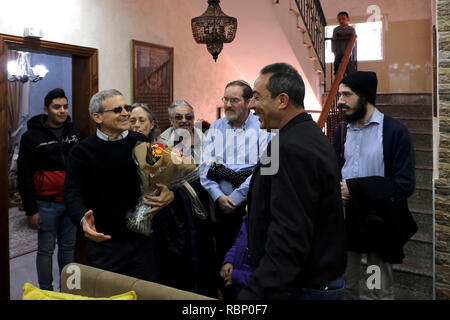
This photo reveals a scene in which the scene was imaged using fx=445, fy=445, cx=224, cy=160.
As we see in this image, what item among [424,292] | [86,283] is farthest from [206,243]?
[424,292]

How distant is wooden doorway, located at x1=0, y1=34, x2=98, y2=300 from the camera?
3.60 m

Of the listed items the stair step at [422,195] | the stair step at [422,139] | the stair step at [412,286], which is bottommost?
the stair step at [412,286]

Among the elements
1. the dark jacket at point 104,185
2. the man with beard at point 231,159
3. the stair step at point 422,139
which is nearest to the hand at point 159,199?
the dark jacket at point 104,185

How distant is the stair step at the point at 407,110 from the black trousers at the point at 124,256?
428 cm

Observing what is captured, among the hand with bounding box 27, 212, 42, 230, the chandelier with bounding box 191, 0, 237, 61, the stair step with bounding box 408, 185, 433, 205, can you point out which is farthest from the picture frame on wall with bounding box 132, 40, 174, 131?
the stair step with bounding box 408, 185, 433, 205

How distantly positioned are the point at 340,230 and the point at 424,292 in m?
2.16

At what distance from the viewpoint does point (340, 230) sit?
1.64m

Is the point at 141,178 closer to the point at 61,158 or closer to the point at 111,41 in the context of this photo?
the point at 61,158

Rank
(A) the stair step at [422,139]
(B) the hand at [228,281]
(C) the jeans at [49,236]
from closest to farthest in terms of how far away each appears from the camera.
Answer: (B) the hand at [228,281] → (C) the jeans at [49,236] → (A) the stair step at [422,139]

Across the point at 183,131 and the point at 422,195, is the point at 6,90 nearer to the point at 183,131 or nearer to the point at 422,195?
the point at 183,131

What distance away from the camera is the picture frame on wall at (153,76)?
5.02m

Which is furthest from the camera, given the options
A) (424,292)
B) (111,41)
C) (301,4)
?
(301,4)

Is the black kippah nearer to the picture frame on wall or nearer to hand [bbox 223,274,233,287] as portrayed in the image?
hand [bbox 223,274,233,287]

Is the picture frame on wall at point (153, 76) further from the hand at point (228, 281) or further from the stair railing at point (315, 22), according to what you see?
the hand at point (228, 281)
